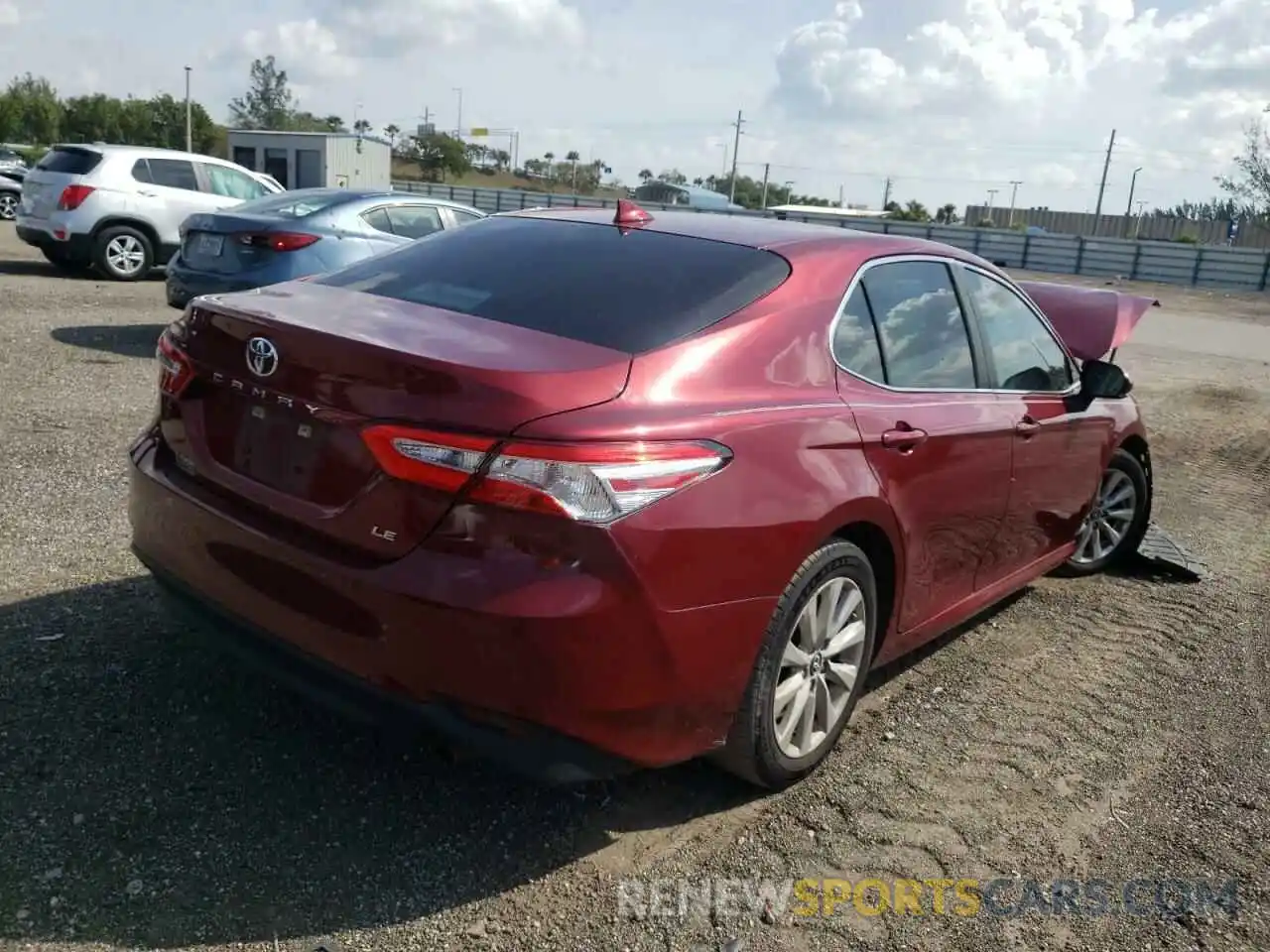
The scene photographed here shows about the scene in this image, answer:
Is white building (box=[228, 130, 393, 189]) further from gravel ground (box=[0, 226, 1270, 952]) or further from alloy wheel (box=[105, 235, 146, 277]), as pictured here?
gravel ground (box=[0, 226, 1270, 952])

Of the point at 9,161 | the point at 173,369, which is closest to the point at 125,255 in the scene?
the point at 173,369

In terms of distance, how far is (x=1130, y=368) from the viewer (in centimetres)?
1343

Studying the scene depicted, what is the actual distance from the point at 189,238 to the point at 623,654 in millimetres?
7642

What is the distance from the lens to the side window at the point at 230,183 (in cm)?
1412

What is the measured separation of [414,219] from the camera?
1027 centimetres

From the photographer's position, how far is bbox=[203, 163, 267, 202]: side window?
14.1m

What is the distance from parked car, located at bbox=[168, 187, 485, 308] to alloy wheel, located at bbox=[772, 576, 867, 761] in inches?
241

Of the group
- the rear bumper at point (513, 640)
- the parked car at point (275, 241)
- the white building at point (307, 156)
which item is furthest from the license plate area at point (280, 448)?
the white building at point (307, 156)

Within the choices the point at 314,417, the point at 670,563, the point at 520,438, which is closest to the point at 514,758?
the point at 670,563

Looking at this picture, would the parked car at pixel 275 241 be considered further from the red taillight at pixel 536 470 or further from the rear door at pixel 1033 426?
the red taillight at pixel 536 470

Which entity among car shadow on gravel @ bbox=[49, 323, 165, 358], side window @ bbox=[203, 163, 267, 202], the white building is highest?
the white building

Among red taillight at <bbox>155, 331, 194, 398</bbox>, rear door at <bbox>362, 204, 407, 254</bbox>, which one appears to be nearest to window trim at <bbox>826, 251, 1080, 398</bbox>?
red taillight at <bbox>155, 331, 194, 398</bbox>

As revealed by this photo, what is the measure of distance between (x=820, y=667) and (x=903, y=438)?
0.73 metres

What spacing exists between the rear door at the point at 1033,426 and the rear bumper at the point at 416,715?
6.77 feet
